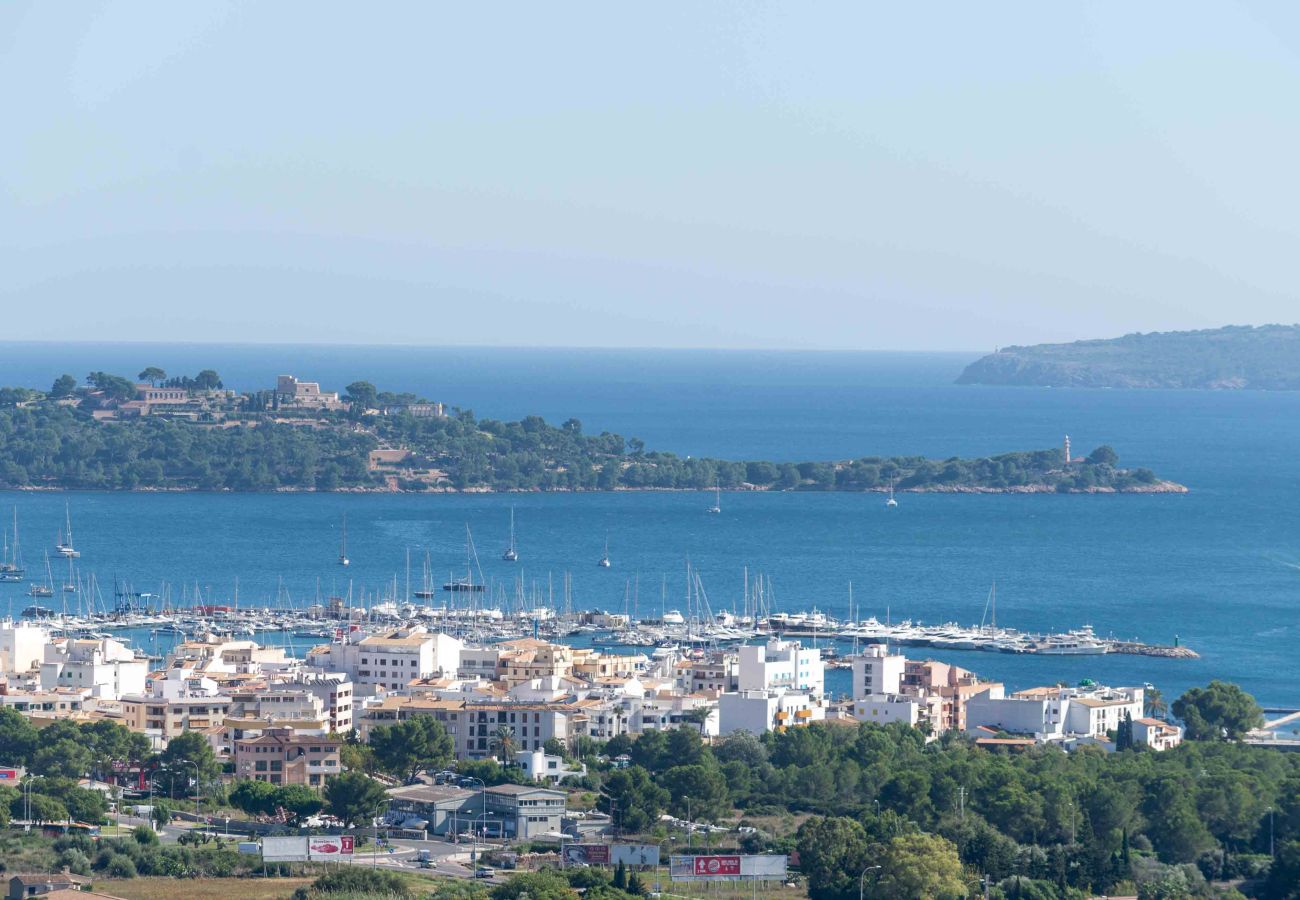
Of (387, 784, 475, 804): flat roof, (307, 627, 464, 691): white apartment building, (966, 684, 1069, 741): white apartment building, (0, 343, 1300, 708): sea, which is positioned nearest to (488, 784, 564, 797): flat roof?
(387, 784, 475, 804): flat roof

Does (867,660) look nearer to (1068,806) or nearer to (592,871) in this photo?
(1068,806)

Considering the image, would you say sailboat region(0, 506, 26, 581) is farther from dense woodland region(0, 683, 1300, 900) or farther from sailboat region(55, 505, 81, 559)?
dense woodland region(0, 683, 1300, 900)

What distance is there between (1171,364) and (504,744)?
5468 inches

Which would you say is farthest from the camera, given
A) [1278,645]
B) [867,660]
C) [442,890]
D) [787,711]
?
[1278,645]

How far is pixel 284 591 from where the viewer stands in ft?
158

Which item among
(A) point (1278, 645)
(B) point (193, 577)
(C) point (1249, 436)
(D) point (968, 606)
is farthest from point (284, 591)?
(C) point (1249, 436)

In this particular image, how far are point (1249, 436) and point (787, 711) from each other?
73133 mm

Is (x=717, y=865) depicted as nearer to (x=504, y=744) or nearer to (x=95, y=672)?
(x=504, y=744)

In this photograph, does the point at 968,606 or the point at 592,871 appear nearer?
the point at 592,871

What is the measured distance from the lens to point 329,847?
23.5 meters

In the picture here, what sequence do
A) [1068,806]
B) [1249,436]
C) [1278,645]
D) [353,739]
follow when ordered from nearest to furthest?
1. [1068,806]
2. [353,739]
3. [1278,645]
4. [1249,436]

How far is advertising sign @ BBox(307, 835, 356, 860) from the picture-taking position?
76.6 ft

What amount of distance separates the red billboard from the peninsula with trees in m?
48.1

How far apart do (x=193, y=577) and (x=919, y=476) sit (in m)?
27.0
